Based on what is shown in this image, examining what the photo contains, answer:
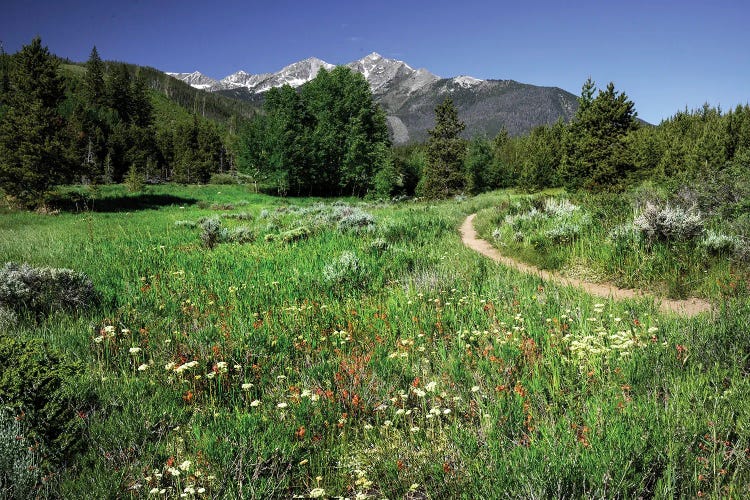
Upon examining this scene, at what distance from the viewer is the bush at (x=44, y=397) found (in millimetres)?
2979

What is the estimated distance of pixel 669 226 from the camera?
28.3 ft

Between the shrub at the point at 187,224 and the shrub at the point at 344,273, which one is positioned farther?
the shrub at the point at 187,224

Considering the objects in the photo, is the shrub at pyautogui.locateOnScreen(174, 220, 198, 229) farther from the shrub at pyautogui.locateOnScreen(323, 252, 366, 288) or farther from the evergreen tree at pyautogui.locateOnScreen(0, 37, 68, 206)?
the evergreen tree at pyautogui.locateOnScreen(0, 37, 68, 206)

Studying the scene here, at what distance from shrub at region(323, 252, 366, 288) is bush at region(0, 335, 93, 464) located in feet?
14.9

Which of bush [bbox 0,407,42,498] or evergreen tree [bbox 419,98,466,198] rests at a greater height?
evergreen tree [bbox 419,98,466,198]

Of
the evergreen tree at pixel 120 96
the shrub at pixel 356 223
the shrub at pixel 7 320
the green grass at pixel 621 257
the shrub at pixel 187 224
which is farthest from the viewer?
the evergreen tree at pixel 120 96

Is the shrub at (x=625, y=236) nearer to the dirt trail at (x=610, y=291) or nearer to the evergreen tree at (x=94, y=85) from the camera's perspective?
the dirt trail at (x=610, y=291)

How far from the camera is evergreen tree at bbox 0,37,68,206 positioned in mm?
24656

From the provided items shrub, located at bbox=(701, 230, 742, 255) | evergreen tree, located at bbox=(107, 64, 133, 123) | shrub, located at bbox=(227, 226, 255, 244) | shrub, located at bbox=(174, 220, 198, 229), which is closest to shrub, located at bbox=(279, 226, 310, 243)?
shrub, located at bbox=(227, 226, 255, 244)

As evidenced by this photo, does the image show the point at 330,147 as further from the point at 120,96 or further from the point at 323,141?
the point at 120,96

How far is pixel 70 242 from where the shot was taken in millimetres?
12469

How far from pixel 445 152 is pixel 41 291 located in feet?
165

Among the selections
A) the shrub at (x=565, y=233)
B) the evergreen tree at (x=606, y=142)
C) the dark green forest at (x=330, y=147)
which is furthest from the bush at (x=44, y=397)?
the evergreen tree at (x=606, y=142)

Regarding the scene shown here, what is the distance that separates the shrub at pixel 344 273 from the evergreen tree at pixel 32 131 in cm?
2682
